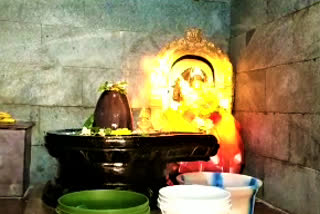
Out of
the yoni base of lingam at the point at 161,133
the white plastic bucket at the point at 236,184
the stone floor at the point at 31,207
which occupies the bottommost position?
the stone floor at the point at 31,207

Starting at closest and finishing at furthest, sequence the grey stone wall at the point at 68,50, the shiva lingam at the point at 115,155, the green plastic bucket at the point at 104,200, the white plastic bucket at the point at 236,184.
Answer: the green plastic bucket at the point at 104,200, the white plastic bucket at the point at 236,184, the shiva lingam at the point at 115,155, the grey stone wall at the point at 68,50

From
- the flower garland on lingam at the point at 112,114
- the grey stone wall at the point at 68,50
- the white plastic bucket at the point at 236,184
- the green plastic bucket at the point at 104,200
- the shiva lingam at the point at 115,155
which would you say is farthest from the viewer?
the grey stone wall at the point at 68,50

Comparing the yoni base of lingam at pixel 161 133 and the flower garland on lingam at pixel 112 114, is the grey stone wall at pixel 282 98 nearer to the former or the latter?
the yoni base of lingam at pixel 161 133

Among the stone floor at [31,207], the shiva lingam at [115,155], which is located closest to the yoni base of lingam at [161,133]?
the shiva lingam at [115,155]

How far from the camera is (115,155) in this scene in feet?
7.98

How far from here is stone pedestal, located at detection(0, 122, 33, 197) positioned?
9.04 feet

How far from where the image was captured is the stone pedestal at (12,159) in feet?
9.04

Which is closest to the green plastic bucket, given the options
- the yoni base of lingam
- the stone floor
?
the yoni base of lingam

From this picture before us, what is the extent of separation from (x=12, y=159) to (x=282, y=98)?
6.97ft

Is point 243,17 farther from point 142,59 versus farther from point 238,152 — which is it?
point 238,152

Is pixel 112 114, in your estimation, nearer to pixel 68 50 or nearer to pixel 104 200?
pixel 68 50

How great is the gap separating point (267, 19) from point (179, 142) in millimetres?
1336

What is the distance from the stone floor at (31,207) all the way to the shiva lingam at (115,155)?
0.08 metres

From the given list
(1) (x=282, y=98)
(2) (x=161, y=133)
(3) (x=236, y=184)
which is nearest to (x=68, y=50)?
(2) (x=161, y=133)
